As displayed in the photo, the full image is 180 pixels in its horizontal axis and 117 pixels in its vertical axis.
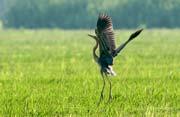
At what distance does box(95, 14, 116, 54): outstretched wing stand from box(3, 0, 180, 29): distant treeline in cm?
4724

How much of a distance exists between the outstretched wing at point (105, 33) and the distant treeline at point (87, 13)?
4724 centimetres

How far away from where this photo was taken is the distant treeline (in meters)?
56.6

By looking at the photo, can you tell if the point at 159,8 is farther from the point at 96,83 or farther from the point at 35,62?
the point at 96,83

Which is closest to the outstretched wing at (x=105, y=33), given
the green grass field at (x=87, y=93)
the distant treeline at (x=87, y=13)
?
the green grass field at (x=87, y=93)

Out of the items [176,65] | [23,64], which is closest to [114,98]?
[176,65]

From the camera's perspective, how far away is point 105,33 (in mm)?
8188

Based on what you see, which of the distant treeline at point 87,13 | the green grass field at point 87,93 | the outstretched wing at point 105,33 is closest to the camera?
the outstretched wing at point 105,33

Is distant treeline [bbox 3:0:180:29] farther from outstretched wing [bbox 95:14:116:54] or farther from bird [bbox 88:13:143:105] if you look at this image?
outstretched wing [bbox 95:14:116:54]

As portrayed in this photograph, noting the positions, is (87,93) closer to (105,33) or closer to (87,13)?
(105,33)

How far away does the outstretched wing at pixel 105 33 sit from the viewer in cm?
814

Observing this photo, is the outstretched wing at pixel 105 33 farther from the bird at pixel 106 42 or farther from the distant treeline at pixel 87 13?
the distant treeline at pixel 87 13

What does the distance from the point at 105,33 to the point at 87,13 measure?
167 ft

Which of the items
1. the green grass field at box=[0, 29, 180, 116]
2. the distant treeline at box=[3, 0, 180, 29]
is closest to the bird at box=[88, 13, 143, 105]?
the green grass field at box=[0, 29, 180, 116]

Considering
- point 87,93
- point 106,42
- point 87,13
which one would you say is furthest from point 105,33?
point 87,13
